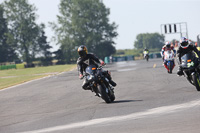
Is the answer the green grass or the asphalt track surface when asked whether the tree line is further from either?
the asphalt track surface

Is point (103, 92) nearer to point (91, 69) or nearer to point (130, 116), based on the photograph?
point (91, 69)

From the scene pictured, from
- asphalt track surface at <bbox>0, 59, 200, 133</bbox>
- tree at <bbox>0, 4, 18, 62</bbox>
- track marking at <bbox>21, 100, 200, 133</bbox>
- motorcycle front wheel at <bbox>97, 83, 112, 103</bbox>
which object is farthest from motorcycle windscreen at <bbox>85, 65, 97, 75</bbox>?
tree at <bbox>0, 4, 18, 62</bbox>

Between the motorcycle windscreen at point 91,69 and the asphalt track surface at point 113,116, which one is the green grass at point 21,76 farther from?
the asphalt track surface at point 113,116

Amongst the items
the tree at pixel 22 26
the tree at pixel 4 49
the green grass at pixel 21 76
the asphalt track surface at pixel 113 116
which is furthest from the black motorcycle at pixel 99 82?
the tree at pixel 4 49

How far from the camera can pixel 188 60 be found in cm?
1253

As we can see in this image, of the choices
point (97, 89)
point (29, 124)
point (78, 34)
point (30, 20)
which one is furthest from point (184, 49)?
point (30, 20)

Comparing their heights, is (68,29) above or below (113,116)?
above

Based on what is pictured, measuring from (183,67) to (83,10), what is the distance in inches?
3144

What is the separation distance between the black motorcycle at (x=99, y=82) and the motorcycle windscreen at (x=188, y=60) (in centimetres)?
230

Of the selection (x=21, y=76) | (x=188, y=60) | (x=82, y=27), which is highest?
(x=82, y=27)

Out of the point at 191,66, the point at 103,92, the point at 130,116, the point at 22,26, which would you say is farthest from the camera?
the point at 22,26

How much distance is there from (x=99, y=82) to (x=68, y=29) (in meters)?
79.2

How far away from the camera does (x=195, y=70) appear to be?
12.4m

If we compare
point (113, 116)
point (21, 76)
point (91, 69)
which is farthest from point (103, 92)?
point (21, 76)
